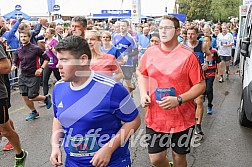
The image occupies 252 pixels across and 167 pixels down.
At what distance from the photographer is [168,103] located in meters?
3.27

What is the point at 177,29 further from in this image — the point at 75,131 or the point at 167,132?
the point at 75,131

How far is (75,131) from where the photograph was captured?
8.40ft

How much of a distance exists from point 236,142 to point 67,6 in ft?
69.5

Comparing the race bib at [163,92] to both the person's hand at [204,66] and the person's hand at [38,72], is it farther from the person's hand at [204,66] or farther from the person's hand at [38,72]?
the person's hand at [38,72]

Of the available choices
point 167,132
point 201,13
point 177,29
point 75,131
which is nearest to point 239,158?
point 167,132

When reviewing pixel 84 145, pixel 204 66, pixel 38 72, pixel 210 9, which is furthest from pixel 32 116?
pixel 210 9

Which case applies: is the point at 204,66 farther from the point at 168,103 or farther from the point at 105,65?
the point at 168,103

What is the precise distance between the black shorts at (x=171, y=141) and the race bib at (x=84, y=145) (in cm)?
110

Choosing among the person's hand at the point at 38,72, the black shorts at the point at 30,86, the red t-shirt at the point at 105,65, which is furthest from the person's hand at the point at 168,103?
the black shorts at the point at 30,86

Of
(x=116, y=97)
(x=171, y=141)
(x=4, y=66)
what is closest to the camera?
(x=116, y=97)

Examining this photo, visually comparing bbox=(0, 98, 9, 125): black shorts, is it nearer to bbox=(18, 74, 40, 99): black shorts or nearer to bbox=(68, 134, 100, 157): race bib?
bbox=(68, 134, 100, 157): race bib

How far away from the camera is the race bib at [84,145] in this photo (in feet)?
8.36

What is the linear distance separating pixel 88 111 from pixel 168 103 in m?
1.00

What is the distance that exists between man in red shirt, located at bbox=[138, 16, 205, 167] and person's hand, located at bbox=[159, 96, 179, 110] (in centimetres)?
5
